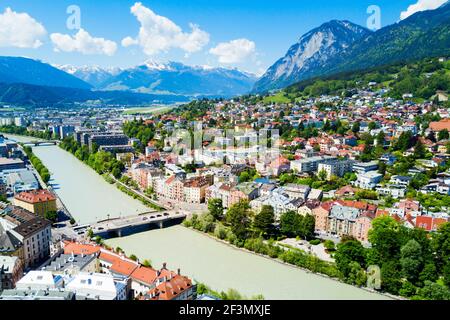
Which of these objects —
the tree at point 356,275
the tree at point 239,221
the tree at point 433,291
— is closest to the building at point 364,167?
the tree at point 239,221

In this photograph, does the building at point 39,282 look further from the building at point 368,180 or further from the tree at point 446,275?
the building at point 368,180

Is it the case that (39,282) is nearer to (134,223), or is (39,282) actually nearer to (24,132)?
(134,223)

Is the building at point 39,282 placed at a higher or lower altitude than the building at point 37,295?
lower

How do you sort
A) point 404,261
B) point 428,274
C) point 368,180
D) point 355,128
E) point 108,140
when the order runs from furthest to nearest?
point 108,140, point 355,128, point 368,180, point 404,261, point 428,274

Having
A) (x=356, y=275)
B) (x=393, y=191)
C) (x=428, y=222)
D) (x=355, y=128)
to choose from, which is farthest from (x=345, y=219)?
(x=355, y=128)

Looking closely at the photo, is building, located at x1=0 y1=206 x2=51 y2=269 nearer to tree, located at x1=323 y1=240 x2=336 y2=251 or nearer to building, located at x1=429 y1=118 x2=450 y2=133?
tree, located at x1=323 y1=240 x2=336 y2=251

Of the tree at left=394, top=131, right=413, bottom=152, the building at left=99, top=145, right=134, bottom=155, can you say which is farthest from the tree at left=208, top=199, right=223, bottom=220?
the building at left=99, top=145, right=134, bottom=155

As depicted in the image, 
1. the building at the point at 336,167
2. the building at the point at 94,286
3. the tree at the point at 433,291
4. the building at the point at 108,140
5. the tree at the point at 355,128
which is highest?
the tree at the point at 355,128

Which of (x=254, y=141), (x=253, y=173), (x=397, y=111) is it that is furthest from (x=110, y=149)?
(x=397, y=111)
